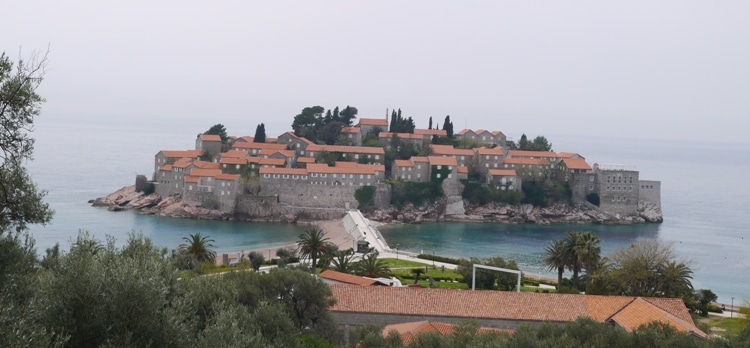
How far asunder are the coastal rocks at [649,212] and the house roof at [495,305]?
45703 millimetres

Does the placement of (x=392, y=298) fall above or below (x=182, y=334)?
Result: below

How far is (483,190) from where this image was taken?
64125 mm

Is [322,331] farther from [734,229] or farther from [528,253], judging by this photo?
[734,229]

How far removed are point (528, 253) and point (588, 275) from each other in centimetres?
1774

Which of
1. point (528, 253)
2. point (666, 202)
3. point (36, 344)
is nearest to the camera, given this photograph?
point (36, 344)

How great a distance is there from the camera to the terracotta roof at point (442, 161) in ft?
212

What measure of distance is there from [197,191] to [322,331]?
43.5m

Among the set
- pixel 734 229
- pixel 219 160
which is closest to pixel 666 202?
pixel 734 229

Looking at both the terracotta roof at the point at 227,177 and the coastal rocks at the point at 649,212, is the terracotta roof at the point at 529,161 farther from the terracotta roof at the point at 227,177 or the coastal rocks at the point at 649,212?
the terracotta roof at the point at 227,177

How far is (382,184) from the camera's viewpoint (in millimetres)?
61969

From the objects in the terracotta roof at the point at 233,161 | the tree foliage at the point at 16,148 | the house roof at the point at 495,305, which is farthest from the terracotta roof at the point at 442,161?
the tree foliage at the point at 16,148

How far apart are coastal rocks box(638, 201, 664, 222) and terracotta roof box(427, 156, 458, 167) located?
1705 centimetres

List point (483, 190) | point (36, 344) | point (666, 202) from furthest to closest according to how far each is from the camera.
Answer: point (666, 202)
point (483, 190)
point (36, 344)

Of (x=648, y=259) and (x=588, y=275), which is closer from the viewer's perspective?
(x=648, y=259)
